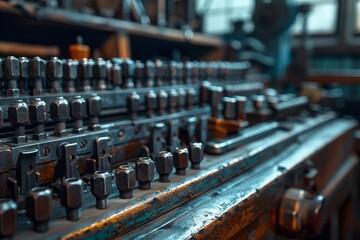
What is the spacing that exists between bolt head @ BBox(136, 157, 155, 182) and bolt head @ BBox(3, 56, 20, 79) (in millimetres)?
273

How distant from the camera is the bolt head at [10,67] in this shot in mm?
542

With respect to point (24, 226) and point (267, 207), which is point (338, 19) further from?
point (24, 226)

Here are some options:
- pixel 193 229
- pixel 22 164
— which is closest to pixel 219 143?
pixel 193 229

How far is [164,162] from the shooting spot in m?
0.52

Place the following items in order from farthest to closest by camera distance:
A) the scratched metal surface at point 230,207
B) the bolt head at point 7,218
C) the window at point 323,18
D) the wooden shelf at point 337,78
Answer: the window at point 323,18, the wooden shelf at point 337,78, the scratched metal surface at point 230,207, the bolt head at point 7,218

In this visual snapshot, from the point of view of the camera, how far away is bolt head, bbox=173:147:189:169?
0.55m

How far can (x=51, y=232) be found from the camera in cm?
37

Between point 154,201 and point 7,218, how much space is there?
199 millimetres

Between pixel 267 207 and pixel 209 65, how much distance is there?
0.65 meters

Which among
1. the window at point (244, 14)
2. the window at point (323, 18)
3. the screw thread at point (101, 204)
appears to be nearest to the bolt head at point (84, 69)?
the screw thread at point (101, 204)

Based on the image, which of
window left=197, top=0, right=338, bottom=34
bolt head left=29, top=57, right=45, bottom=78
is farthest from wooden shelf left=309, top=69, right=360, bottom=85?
bolt head left=29, top=57, right=45, bottom=78

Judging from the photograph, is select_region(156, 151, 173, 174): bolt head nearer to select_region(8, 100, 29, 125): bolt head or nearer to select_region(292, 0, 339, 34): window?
select_region(8, 100, 29, 125): bolt head

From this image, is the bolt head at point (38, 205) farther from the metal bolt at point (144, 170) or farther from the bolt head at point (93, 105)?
the bolt head at point (93, 105)

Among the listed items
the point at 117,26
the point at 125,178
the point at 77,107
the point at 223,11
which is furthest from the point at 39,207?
the point at 223,11
